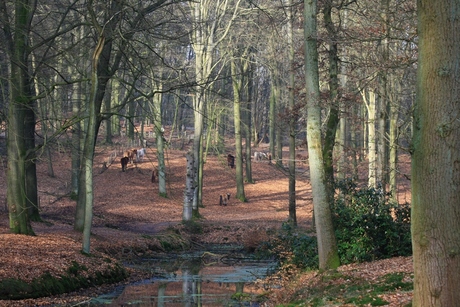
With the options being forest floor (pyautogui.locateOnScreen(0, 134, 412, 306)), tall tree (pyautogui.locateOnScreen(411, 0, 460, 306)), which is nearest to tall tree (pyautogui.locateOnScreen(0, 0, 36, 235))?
forest floor (pyautogui.locateOnScreen(0, 134, 412, 306))

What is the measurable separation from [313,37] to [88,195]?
6569mm

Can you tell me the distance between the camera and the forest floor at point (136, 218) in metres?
12.4

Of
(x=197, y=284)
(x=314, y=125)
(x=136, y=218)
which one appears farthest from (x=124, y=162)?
(x=314, y=125)

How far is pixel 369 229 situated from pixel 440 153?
714 centimetres

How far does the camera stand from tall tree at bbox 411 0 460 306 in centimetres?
674

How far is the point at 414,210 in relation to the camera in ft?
23.1

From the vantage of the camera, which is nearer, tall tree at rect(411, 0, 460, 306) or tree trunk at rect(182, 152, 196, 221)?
tall tree at rect(411, 0, 460, 306)

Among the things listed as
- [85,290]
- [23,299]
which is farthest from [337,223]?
[23,299]

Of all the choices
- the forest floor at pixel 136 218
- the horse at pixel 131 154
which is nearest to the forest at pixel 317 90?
the forest floor at pixel 136 218

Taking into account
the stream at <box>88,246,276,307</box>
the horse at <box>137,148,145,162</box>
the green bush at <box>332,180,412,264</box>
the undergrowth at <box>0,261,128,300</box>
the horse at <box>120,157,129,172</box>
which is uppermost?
the horse at <box>137,148,145,162</box>

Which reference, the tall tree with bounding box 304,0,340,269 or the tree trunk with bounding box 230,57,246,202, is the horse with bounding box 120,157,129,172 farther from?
the tall tree with bounding box 304,0,340,269

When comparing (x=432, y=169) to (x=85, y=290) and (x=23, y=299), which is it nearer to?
(x=23, y=299)

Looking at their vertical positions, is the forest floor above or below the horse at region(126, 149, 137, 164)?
below

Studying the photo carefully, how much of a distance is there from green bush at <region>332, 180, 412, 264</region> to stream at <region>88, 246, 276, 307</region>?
7.40ft
